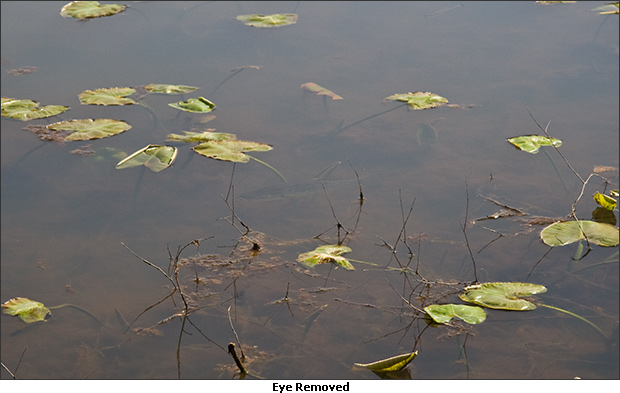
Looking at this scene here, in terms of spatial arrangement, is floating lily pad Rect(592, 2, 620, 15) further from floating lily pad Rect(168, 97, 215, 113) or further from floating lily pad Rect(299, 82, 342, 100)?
floating lily pad Rect(168, 97, 215, 113)

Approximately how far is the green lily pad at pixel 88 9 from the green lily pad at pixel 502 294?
3749 millimetres

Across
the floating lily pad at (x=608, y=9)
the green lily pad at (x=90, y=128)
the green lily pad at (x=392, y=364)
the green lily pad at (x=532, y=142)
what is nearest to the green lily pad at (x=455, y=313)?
the green lily pad at (x=392, y=364)

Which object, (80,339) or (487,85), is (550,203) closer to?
(487,85)

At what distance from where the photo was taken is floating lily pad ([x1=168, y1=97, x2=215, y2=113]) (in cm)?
357

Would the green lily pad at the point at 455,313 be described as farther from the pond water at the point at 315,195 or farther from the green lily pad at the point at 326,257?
the green lily pad at the point at 326,257

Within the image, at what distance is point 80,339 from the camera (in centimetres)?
234

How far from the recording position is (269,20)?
4.54 meters

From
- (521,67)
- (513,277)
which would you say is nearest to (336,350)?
(513,277)

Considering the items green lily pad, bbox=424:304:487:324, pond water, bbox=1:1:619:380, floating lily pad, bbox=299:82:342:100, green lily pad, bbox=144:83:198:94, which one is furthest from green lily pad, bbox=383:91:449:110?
green lily pad, bbox=424:304:487:324

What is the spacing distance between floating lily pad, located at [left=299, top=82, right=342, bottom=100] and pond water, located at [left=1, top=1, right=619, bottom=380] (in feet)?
0.16

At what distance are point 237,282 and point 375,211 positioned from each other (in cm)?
79

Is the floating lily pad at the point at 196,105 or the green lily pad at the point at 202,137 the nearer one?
the green lily pad at the point at 202,137

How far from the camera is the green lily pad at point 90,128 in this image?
3.41m

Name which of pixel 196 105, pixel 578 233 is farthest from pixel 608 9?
pixel 196 105
